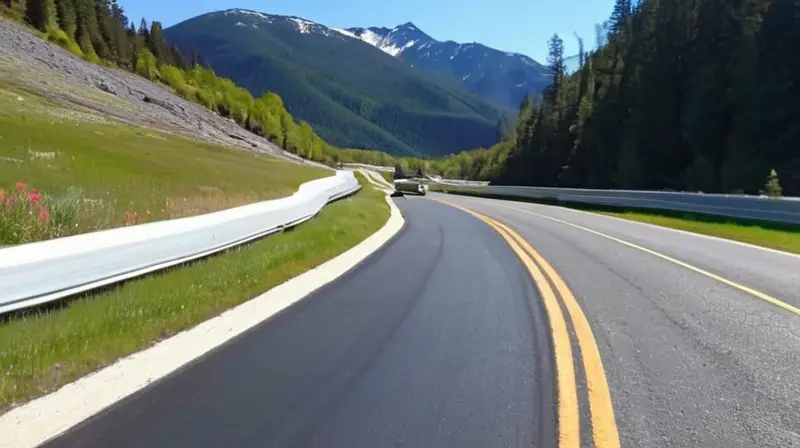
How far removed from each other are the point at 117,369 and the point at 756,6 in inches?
2244

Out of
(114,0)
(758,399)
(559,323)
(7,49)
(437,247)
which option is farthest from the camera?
(114,0)

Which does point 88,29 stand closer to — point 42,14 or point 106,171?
point 42,14

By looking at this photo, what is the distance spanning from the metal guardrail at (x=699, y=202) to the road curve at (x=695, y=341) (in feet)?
26.9

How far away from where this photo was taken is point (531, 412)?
4832mm

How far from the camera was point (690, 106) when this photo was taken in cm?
5709

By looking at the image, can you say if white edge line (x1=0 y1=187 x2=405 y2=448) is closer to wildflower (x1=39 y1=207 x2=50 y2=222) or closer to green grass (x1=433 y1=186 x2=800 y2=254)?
wildflower (x1=39 y1=207 x2=50 y2=222)

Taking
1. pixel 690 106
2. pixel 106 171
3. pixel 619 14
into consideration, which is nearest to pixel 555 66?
pixel 619 14

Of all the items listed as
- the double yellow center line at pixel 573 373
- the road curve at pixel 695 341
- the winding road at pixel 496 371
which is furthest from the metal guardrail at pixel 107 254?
the road curve at pixel 695 341

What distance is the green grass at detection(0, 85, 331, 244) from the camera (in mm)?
15516

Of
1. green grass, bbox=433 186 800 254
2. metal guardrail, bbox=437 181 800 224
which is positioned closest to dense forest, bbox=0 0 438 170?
metal guardrail, bbox=437 181 800 224

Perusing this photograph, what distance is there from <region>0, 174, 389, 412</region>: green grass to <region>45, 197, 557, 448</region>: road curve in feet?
2.35

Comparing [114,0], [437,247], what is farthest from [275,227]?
[114,0]

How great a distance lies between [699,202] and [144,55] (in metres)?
128

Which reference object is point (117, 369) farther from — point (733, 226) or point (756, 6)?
point (756, 6)
